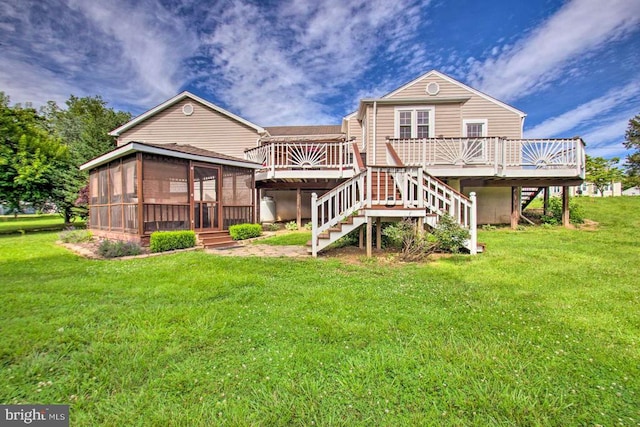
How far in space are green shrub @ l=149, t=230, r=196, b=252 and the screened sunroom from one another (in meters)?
0.73

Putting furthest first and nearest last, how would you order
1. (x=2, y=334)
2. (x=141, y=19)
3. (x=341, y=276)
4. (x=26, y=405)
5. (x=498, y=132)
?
(x=498, y=132) < (x=141, y=19) < (x=341, y=276) < (x=2, y=334) < (x=26, y=405)

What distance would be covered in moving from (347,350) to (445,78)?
1480 centimetres

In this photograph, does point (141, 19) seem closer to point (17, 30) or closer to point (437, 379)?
point (17, 30)

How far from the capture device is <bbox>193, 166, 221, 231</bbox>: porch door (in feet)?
32.2

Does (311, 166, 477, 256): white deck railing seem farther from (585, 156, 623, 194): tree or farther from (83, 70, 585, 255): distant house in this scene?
(585, 156, 623, 194): tree

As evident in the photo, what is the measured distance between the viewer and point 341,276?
16.6ft

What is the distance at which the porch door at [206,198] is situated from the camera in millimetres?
9812

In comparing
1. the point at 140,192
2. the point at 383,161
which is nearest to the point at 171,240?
the point at 140,192

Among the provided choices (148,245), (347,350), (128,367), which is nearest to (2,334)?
(128,367)

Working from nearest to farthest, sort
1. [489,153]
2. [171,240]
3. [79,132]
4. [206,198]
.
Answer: [171,240] < [206,198] < [489,153] < [79,132]

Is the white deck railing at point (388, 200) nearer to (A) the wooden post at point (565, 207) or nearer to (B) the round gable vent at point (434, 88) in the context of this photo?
(A) the wooden post at point (565, 207)

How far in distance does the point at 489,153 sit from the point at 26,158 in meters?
21.1

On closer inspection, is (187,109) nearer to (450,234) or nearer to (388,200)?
(388,200)

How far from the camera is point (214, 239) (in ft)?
30.6
